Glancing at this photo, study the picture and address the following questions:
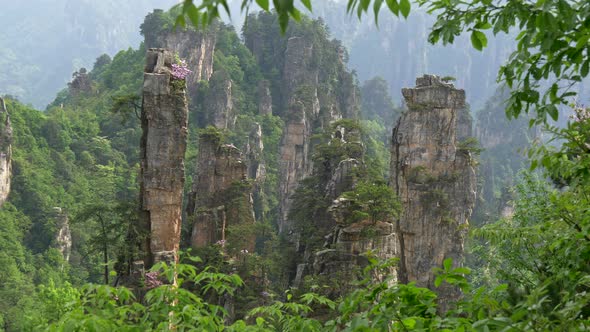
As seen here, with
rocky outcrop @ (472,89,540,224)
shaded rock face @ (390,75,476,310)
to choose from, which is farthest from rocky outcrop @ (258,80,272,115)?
shaded rock face @ (390,75,476,310)

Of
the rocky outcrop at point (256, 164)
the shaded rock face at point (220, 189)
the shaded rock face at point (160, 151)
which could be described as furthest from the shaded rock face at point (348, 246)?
the rocky outcrop at point (256, 164)

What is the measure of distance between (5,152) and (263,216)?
14781 mm

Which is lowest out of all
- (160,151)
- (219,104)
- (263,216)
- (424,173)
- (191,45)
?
(263,216)

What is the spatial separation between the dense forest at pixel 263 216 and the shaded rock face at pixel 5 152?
0.46ft

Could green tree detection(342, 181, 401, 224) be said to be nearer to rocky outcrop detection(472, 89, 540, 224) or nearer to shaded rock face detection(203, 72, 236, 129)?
shaded rock face detection(203, 72, 236, 129)

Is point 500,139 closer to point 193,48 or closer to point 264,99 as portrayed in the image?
point 264,99

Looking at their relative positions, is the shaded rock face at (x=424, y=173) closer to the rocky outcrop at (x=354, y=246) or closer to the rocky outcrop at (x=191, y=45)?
the rocky outcrop at (x=354, y=246)

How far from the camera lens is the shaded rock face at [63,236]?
33.7 metres

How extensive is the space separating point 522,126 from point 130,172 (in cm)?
5109

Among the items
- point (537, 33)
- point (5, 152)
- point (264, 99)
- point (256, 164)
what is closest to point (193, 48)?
point (264, 99)

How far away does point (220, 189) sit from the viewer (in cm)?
2644

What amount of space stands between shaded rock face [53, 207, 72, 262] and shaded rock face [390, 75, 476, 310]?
59.3ft

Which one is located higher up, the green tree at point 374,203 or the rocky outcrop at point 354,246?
the green tree at point 374,203

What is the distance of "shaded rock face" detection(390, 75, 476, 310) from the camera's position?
2412cm
